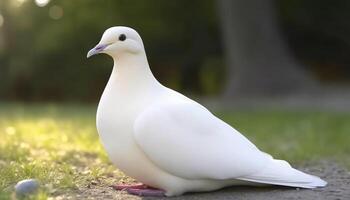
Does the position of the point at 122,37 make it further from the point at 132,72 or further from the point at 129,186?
the point at 129,186

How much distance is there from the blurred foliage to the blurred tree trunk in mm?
4294

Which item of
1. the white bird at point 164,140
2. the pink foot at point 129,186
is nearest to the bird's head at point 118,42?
the white bird at point 164,140

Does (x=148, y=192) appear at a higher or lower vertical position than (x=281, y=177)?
lower

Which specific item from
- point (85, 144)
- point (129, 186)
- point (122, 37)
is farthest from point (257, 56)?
point (122, 37)

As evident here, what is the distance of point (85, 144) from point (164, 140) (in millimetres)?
3635

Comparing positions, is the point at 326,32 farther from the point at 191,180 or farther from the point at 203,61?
the point at 191,180

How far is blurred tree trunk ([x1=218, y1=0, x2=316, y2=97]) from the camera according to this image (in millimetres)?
15023

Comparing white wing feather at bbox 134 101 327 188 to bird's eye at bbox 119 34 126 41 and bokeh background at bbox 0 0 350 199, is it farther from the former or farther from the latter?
bird's eye at bbox 119 34 126 41

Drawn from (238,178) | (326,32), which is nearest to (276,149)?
(238,178)

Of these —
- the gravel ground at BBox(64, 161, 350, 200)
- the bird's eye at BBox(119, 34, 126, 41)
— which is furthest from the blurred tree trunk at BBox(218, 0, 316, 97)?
the bird's eye at BBox(119, 34, 126, 41)

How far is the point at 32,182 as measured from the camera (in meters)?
3.96

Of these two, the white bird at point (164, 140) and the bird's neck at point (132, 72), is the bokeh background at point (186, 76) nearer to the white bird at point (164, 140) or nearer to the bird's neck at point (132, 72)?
the white bird at point (164, 140)

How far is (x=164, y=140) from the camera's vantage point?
13.4 ft

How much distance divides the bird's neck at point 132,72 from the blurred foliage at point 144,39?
15071 millimetres
